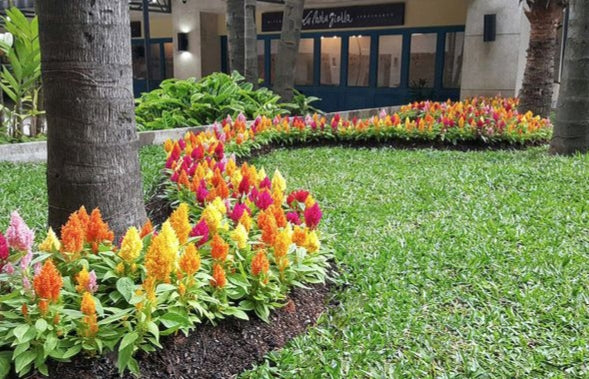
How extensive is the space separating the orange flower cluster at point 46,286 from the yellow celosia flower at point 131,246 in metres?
0.35

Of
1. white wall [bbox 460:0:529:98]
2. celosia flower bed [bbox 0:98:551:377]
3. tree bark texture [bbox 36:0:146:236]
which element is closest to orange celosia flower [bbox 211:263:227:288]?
celosia flower bed [bbox 0:98:551:377]

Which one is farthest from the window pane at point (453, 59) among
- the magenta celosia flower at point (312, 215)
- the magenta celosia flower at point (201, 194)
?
the magenta celosia flower at point (312, 215)

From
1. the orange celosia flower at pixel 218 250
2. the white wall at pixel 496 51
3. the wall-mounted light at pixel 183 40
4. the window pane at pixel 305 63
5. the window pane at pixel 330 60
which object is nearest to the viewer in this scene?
the orange celosia flower at pixel 218 250

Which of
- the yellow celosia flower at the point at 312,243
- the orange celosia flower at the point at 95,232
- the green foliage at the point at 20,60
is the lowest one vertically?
the yellow celosia flower at the point at 312,243

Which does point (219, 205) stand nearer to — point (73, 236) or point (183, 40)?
point (73, 236)

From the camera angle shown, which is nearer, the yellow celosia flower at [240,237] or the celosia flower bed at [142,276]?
the celosia flower bed at [142,276]

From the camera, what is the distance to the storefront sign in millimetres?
16203

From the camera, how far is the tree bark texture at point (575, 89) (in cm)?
634

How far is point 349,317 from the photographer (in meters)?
2.80

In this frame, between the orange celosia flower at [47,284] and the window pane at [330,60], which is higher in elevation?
the window pane at [330,60]

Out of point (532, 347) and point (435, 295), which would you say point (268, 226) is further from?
point (532, 347)

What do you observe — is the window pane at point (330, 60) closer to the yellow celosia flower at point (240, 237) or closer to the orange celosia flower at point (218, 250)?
the yellow celosia flower at point (240, 237)

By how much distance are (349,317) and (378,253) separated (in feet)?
2.94

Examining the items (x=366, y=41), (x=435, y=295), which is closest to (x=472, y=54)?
(x=366, y=41)
